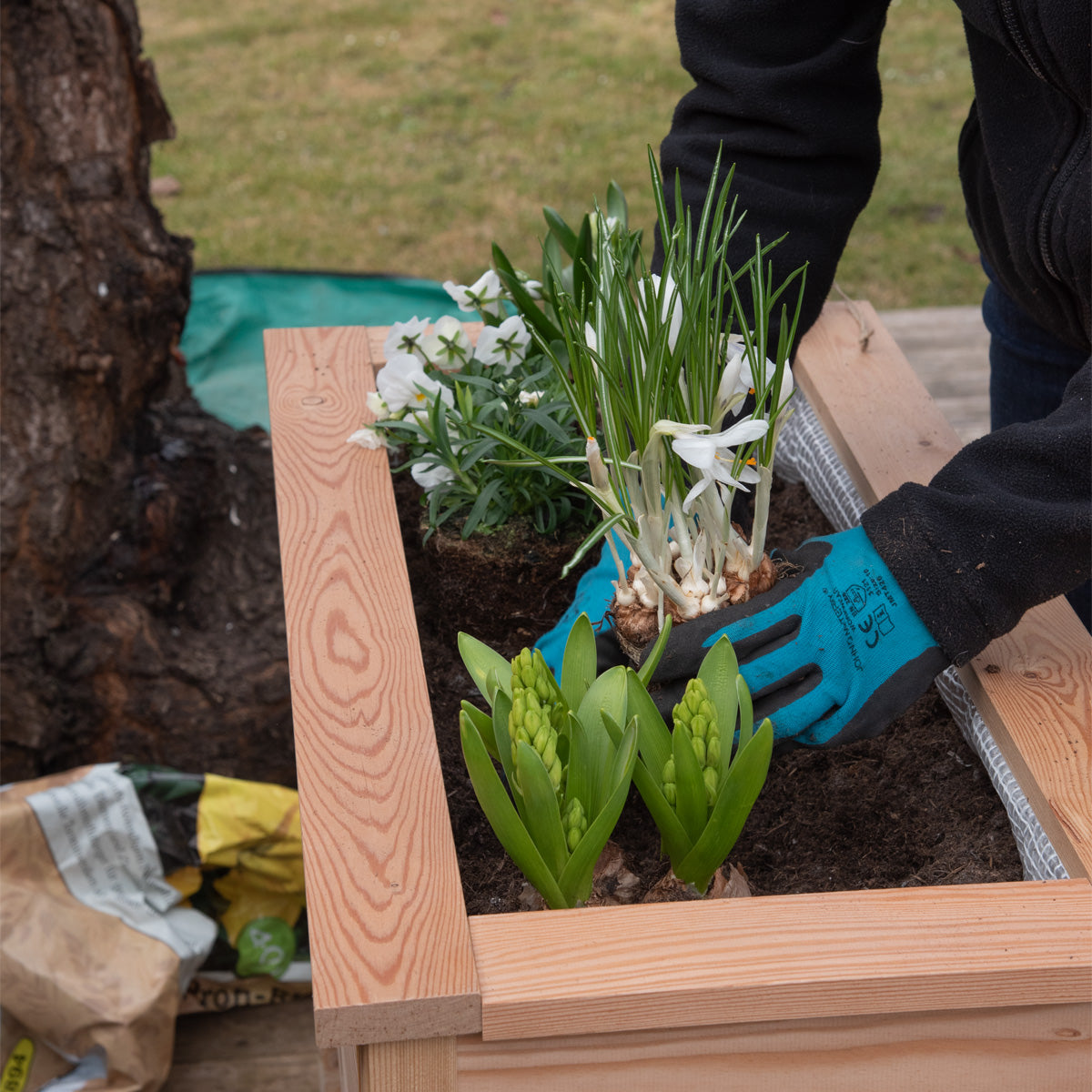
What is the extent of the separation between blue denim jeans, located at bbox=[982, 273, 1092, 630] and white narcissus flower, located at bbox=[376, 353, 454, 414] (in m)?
0.73

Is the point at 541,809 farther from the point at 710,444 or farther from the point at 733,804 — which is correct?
the point at 710,444

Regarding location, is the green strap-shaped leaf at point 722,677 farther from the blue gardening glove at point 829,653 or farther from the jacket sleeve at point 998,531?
the jacket sleeve at point 998,531

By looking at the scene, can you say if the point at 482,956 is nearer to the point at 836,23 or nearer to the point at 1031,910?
the point at 1031,910

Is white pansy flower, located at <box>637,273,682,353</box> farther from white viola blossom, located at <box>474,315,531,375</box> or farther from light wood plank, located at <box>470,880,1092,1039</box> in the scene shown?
light wood plank, located at <box>470,880,1092,1039</box>

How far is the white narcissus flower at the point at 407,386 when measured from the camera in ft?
4.38

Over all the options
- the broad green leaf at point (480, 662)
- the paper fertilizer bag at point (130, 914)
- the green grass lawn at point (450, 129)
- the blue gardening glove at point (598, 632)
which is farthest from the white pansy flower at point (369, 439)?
the green grass lawn at point (450, 129)

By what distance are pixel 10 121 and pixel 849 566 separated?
1.55 metres

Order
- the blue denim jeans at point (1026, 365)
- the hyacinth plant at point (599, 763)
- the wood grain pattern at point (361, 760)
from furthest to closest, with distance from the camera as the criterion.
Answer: the blue denim jeans at point (1026, 365) → the hyacinth plant at point (599, 763) → the wood grain pattern at point (361, 760)

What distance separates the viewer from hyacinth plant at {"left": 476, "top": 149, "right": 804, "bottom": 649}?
954 mm

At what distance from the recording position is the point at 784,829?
1124mm

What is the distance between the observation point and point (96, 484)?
1934 millimetres

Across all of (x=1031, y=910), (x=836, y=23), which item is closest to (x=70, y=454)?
(x=836, y=23)

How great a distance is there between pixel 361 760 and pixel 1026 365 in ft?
3.57

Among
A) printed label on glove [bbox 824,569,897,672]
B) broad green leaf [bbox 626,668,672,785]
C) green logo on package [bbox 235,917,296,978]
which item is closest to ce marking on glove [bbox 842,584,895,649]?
printed label on glove [bbox 824,569,897,672]
